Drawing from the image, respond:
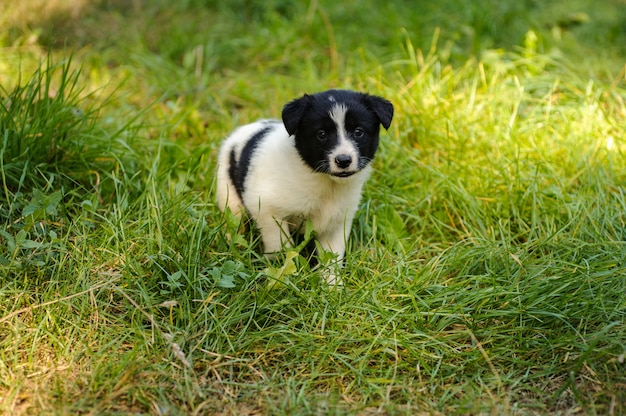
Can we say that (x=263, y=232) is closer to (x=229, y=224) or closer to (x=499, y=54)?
(x=229, y=224)

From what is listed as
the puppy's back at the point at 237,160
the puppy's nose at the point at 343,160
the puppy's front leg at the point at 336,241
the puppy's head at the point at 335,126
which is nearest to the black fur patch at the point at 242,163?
the puppy's back at the point at 237,160

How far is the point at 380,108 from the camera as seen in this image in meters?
4.05

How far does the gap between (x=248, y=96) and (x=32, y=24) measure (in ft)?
8.72

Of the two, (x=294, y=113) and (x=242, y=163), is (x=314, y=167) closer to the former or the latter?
(x=294, y=113)

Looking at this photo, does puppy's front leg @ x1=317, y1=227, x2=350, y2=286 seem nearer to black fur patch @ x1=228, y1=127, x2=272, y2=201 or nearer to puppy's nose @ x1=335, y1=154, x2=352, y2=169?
puppy's nose @ x1=335, y1=154, x2=352, y2=169

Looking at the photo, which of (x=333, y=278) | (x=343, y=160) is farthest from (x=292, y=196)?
(x=333, y=278)

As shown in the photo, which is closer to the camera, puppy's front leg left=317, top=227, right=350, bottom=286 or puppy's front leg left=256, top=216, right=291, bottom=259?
puppy's front leg left=256, top=216, right=291, bottom=259


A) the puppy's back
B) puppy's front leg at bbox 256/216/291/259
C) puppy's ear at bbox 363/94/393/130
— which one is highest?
puppy's ear at bbox 363/94/393/130

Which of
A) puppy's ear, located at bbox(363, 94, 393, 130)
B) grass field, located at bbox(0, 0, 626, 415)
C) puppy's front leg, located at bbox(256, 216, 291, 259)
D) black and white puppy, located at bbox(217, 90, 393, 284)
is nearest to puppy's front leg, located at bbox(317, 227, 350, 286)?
black and white puppy, located at bbox(217, 90, 393, 284)

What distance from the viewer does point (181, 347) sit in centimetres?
339

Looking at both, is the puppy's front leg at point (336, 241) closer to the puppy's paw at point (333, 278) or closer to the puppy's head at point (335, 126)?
the puppy's paw at point (333, 278)

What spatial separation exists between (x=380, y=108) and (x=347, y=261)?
3.08 feet

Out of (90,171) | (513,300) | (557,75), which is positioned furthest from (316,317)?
(557,75)

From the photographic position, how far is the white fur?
410 cm
